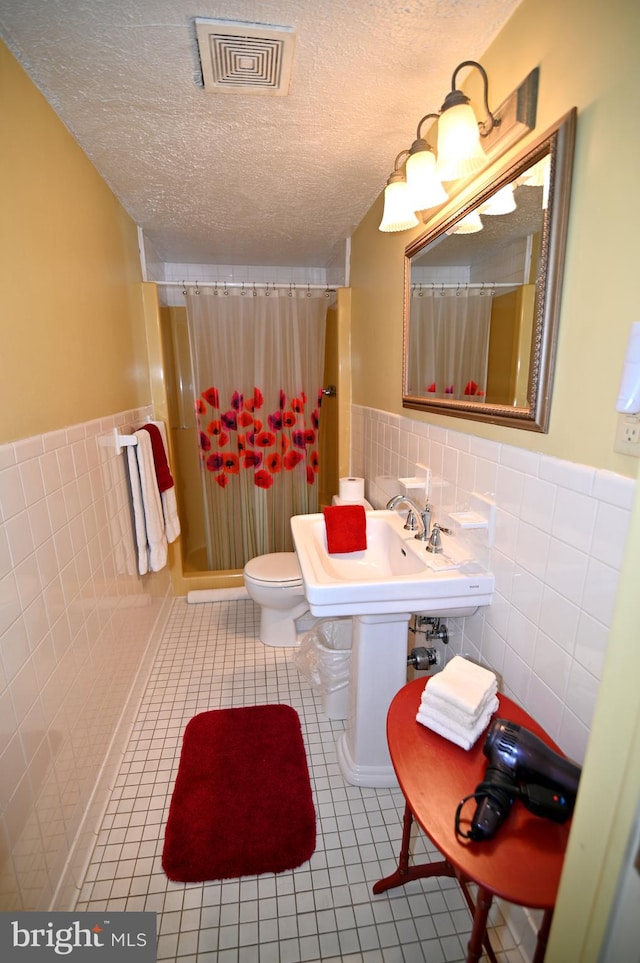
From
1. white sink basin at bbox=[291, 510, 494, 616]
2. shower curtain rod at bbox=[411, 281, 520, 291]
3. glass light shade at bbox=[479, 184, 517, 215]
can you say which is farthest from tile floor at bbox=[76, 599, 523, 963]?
glass light shade at bbox=[479, 184, 517, 215]

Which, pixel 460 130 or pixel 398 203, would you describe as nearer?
pixel 460 130

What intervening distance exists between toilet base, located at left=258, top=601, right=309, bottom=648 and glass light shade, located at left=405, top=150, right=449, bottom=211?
1.90 m

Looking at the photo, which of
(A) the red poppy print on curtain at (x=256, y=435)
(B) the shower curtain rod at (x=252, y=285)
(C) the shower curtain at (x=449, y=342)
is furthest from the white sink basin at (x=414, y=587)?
(B) the shower curtain rod at (x=252, y=285)

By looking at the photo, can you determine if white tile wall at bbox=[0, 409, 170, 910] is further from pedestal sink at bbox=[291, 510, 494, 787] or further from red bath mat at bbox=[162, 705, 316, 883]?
pedestal sink at bbox=[291, 510, 494, 787]

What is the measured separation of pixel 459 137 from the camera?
1.01 meters

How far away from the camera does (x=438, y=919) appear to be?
3.81 feet

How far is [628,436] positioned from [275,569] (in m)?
1.82

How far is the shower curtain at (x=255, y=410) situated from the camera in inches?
106

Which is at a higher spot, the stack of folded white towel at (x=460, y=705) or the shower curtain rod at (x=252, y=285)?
the shower curtain rod at (x=252, y=285)

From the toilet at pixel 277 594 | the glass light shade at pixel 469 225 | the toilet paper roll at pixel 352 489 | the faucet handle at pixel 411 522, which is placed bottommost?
the toilet at pixel 277 594

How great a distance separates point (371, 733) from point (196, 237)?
2772 mm

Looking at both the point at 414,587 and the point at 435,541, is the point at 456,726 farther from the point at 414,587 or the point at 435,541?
the point at 435,541

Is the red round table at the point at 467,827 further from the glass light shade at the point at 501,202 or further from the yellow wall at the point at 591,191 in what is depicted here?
the glass light shade at the point at 501,202

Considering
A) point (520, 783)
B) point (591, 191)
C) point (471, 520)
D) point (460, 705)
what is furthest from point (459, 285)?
point (520, 783)
